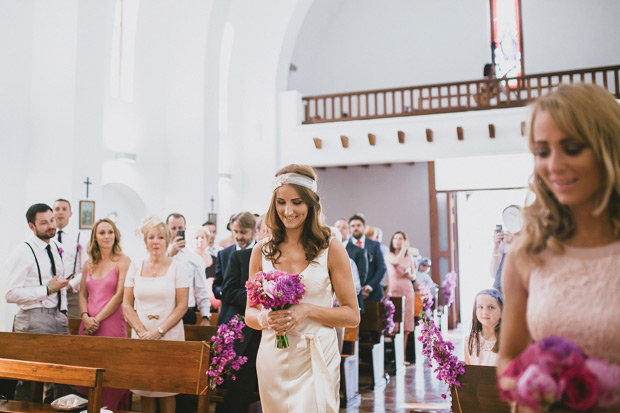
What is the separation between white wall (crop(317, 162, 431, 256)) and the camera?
15922 mm

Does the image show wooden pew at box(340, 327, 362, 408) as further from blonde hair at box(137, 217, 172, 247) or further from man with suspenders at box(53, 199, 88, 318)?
man with suspenders at box(53, 199, 88, 318)

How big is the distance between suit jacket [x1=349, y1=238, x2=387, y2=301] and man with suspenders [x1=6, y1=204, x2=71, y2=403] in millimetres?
3810

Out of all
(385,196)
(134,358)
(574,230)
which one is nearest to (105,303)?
(134,358)

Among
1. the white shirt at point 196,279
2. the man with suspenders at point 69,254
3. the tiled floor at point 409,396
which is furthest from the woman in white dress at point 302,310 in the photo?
the man with suspenders at point 69,254

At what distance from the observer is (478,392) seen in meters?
3.21

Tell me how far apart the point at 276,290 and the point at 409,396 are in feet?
14.6

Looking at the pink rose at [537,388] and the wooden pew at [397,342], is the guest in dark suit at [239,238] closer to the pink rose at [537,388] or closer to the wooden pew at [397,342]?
the wooden pew at [397,342]

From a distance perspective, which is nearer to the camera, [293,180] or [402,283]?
[293,180]

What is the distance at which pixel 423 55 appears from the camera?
17062 millimetres

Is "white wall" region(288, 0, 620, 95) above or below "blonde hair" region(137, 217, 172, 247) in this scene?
above

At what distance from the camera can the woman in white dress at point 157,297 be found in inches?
173

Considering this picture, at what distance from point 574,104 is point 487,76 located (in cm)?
1372

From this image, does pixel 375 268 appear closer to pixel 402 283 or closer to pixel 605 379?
pixel 402 283

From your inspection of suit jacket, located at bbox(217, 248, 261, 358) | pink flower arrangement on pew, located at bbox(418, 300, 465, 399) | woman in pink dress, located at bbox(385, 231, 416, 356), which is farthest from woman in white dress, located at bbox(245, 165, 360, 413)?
woman in pink dress, located at bbox(385, 231, 416, 356)
